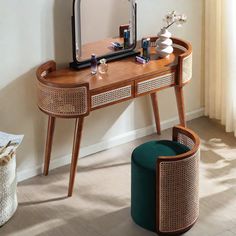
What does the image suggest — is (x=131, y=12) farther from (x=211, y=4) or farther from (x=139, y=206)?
(x=139, y=206)

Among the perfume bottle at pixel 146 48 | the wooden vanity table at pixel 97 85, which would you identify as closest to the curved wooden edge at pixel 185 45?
the wooden vanity table at pixel 97 85

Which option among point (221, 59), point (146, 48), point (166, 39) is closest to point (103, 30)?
point (146, 48)

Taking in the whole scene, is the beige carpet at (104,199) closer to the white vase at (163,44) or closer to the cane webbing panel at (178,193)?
the cane webbing panel at (178,193)

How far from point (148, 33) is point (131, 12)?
0.27m

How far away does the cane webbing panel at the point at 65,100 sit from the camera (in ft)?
10.6

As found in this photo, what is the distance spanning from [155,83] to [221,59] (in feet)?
2.67

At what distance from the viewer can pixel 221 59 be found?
166 inches

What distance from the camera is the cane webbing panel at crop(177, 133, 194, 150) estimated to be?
3207 millimetres

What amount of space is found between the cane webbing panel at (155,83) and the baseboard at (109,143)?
60 centimetres

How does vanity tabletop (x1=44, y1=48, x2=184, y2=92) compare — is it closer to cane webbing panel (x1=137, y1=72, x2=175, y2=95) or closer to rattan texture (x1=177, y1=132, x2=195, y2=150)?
cane webbing panel (x1=137, y1=72, x2=175, y2=95)

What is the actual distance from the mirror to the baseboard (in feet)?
2.03

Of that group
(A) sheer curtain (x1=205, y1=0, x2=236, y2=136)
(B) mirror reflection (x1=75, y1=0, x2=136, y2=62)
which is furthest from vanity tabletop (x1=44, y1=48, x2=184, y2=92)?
(A) sheer curtain (x1=205, y1=0, x2=236, y2=136)

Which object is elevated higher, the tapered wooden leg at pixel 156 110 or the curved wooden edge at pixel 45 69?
the curved wooden edge at pixel 45 69

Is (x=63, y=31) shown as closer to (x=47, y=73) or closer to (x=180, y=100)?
(x=47, y=73)
